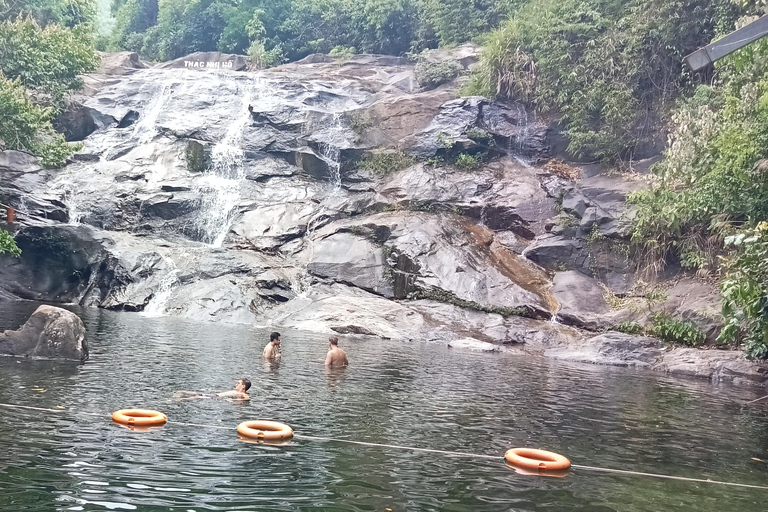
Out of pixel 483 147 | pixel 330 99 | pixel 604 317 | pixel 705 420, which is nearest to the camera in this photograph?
pixel 705 420

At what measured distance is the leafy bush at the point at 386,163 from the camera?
32.8 m

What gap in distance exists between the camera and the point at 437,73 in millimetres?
37688

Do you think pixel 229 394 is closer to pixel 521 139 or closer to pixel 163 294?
pixel 163 294

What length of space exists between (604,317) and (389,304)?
7.24 meters

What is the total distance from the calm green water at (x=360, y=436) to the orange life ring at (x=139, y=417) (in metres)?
0.19

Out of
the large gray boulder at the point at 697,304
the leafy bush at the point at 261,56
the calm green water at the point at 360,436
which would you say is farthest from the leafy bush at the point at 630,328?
the leafy bush at the point at 261,56

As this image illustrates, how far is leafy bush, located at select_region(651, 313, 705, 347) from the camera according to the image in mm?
20547

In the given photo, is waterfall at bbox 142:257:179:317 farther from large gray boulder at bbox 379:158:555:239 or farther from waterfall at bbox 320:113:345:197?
large gray boulder at bbox 379:158:555:239

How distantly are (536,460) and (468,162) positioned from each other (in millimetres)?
24792

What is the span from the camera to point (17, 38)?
1284 inches

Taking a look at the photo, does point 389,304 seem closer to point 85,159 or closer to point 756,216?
point 756,216

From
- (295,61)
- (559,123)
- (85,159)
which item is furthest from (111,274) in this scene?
(295,61)

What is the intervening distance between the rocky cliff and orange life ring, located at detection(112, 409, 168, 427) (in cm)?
1338

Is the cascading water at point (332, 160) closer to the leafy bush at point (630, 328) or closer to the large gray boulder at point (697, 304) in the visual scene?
the leafy bush at point (630, 328)
